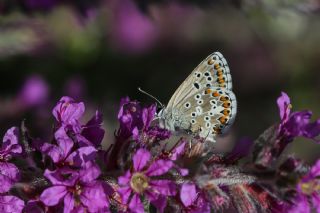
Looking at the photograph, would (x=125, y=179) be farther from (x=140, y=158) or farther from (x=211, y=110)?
(x=211, y=110)

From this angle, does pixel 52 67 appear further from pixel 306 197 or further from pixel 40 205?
pixel 306 197

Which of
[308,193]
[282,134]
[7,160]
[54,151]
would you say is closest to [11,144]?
[7,160]

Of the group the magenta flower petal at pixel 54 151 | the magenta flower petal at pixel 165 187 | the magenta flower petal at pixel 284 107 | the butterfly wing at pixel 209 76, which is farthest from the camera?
the butterfly wing at pixel 209 76

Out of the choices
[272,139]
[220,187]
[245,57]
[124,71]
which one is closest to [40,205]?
[220,187]

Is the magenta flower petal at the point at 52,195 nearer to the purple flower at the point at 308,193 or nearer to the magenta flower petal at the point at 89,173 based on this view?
the magenta flower petal at the point at 89,173

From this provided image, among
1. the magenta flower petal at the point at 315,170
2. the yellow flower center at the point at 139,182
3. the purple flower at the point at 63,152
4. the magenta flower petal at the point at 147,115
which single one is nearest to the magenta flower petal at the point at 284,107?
the magenta flower petal at the point at 315,170

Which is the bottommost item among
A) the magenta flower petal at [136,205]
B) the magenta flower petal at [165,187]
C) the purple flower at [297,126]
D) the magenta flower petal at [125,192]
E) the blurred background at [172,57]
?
the blurred background at [172,57]

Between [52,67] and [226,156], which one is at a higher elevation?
[226,156]
